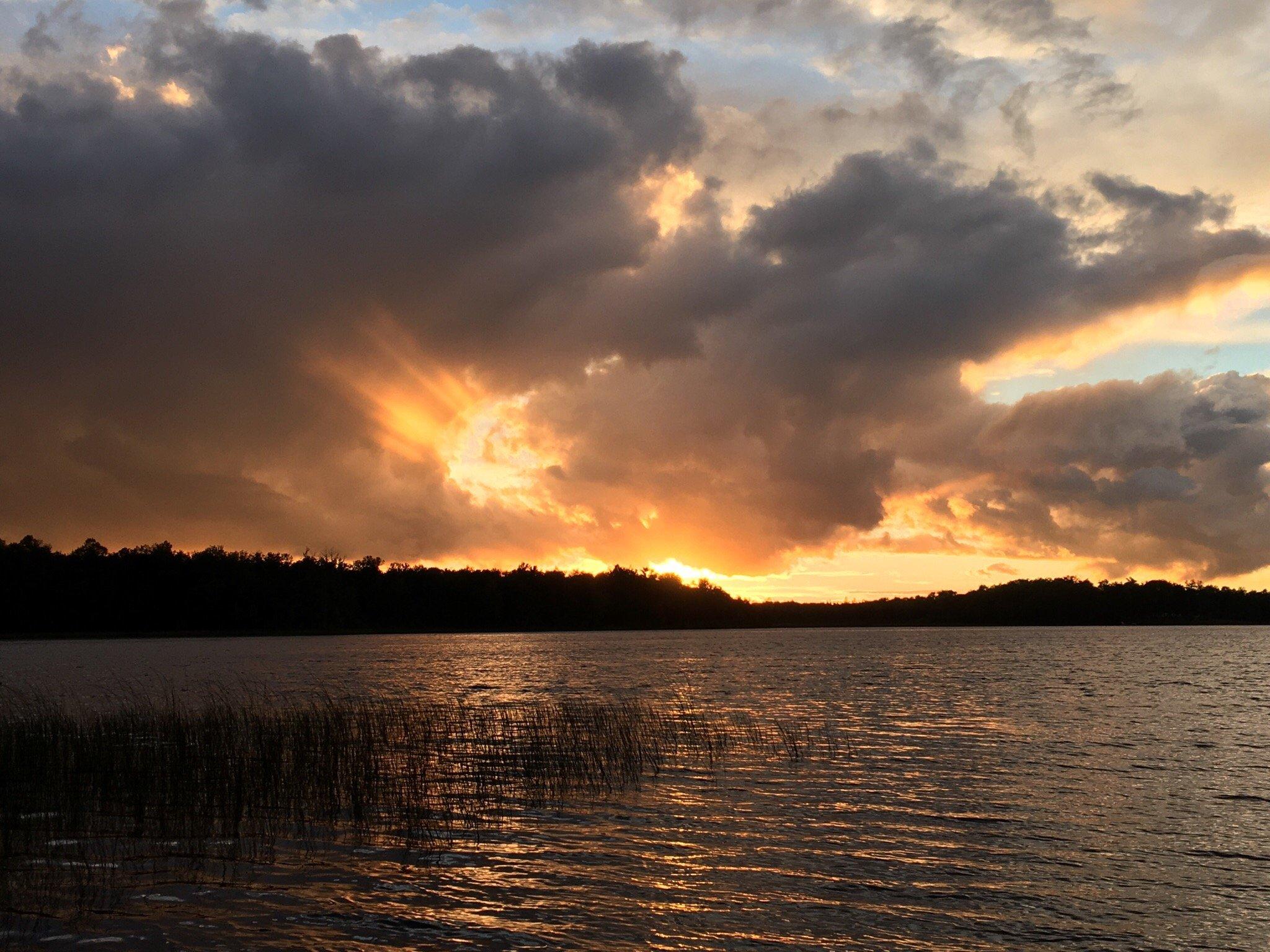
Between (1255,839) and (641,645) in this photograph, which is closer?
(1255,839)

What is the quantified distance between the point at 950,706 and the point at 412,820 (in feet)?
127

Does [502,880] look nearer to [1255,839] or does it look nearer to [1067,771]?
[1255,839]

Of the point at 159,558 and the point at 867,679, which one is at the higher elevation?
the point at 159,558

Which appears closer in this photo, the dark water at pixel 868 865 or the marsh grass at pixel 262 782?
the dark water at pixel 868 865

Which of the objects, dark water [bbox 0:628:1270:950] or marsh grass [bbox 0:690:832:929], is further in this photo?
marsh grass [bbox 0:690:832:929]

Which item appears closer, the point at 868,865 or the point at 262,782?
the point at 868,865

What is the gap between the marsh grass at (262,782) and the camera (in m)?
17.5

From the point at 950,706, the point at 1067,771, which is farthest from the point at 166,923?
the point at 950,706

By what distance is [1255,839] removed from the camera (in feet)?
70.8

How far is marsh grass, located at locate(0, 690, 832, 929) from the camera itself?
17453 mm

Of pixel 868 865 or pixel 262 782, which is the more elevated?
pixel 262 782

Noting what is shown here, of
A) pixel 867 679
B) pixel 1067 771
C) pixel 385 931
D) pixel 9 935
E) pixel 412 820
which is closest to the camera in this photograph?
pixel 9 935

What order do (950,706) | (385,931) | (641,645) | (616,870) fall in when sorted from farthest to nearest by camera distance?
1. (641,645)
2. (950,706)
3. (616,870)
4. (385,931)

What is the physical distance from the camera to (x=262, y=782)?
23688 millimetres
